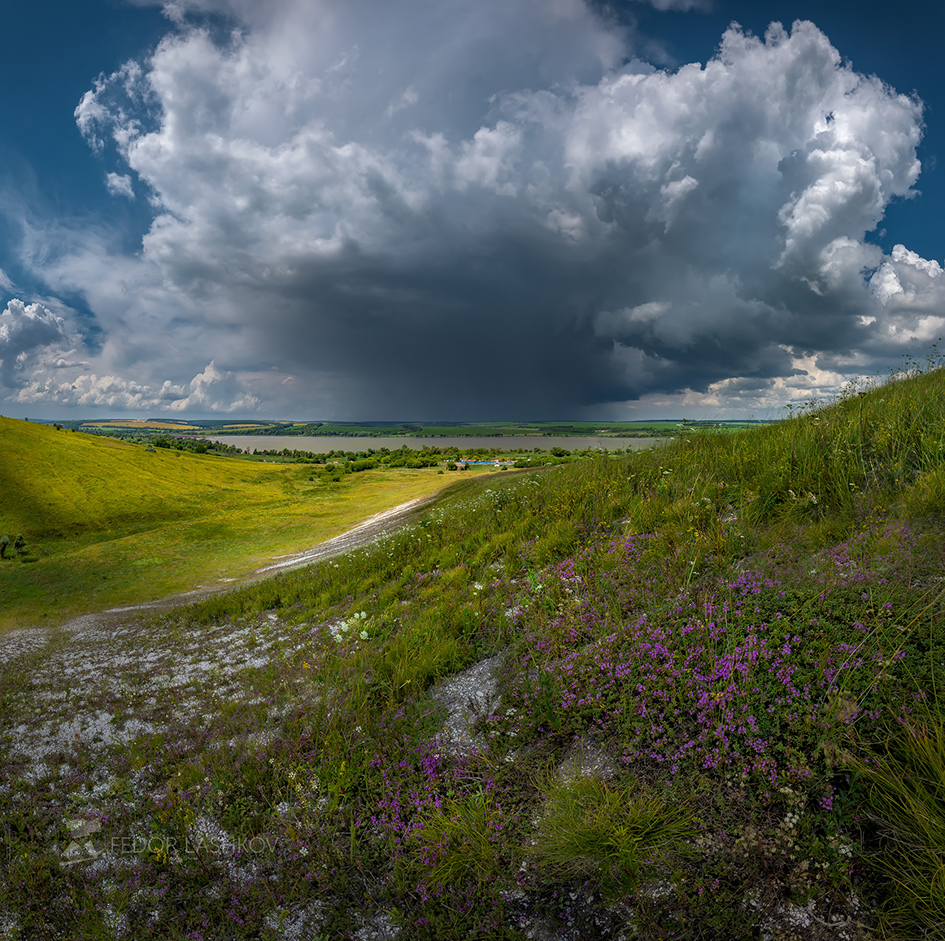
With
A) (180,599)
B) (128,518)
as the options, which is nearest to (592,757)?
(180,599)

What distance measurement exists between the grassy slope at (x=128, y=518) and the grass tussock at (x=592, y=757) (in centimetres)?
1574

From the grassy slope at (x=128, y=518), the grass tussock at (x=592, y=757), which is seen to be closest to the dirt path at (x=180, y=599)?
the grassy slope at (x=128, y=518)

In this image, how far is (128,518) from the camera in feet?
105

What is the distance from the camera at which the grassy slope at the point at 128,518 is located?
20.2 m

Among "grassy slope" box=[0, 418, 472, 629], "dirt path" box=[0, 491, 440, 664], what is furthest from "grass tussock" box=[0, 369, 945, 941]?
"grassy slope" box=[0, 418, 472, 629]

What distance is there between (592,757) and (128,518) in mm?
38294

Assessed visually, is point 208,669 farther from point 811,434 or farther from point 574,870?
point 811,434

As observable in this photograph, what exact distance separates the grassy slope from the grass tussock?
1574 centimetres

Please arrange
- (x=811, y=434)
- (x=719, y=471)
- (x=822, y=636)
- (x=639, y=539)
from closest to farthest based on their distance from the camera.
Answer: (x=822, y=636) < (x=639, y=539) < (x=811, y=434) < (x=719, y=471)

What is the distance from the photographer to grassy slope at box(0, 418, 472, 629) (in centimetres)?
2017

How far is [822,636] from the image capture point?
3.68 m

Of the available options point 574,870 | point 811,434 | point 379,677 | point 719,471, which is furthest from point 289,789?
point 811,434

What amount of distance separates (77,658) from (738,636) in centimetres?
1428

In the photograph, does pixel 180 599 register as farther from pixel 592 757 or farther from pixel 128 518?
pixel 128 518
